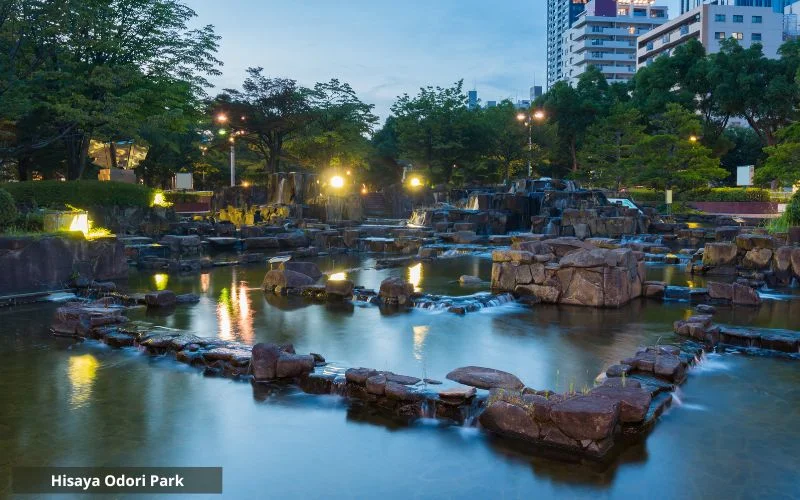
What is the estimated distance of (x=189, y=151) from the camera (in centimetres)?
5491

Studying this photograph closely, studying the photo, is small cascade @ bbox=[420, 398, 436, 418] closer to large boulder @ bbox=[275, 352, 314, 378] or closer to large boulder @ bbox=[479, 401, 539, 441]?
large boulder @ bbox=[479, 401, 539, 441]

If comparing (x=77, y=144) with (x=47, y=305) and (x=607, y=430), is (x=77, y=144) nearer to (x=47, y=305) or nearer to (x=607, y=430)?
(x=47, y=305)

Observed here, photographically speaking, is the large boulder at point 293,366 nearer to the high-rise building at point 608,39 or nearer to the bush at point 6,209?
the bush at point 6,209

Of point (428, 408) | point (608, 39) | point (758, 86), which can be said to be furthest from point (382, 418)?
point (608, 39)

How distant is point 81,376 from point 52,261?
28.9ft

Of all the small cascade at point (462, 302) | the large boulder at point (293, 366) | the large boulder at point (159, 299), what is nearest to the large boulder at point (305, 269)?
the large boulder at point (159, 299)

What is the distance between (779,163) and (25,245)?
107 ft

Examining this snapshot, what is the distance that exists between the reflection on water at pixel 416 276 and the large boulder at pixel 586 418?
10235 mm

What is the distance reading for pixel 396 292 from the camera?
14.5 m

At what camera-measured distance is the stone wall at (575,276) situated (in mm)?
13977

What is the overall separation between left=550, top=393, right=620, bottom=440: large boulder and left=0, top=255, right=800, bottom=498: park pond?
0.32 metres

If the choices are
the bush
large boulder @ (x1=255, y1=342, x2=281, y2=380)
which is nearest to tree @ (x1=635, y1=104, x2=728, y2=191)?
the bush

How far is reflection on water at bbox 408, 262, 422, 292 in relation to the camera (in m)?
17.5

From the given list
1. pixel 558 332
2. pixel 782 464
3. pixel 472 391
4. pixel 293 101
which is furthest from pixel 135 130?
pixel 782 464
